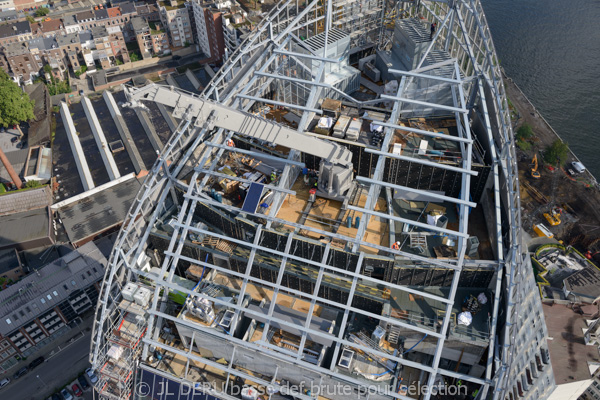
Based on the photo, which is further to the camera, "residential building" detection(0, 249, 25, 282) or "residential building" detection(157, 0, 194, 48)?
"residential building" detection(157, 0, 194, 48)

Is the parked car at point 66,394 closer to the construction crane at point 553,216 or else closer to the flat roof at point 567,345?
the flat roof at point 567,345

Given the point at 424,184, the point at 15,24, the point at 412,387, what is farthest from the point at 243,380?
the point at 15,24

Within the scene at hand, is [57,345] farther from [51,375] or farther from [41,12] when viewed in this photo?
[41,12]

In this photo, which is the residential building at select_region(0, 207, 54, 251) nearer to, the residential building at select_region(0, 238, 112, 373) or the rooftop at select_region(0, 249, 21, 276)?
the rooftop at select_region(0, 249, 21, 276)

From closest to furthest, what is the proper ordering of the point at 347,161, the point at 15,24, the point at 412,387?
the point at 412,387 → the point at 347,161 → the point at 15,24

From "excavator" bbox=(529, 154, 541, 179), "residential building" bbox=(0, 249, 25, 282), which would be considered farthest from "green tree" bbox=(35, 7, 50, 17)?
"excavator" bbox=(529, 154, 541, 179)

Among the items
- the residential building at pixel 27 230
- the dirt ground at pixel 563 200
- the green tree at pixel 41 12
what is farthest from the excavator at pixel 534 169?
the green tree at pixel 41 12

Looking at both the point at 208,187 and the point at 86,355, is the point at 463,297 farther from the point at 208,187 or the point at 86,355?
the point at 86,355
